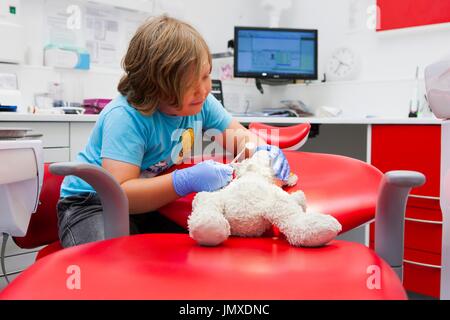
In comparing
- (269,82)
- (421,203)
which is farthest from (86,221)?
(269,82)

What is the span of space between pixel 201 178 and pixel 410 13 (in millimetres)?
2192

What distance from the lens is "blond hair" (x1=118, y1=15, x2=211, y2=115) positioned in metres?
0.99

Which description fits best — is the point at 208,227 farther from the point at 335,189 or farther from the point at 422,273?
the point at 422,273

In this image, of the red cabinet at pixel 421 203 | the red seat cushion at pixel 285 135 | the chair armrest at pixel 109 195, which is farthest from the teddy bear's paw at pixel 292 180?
the red cabinet at pixel 421 203

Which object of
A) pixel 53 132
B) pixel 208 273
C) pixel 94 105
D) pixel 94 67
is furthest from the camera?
pixel 94 67

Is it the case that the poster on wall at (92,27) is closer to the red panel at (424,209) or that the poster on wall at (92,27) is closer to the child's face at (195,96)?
the child's face at (195,96)

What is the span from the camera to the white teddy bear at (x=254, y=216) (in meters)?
0.76

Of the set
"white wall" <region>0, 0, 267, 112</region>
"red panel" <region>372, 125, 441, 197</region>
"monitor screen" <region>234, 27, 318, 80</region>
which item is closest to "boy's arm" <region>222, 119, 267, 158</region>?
"red panel" <region>372, 125, 441, 197</region>

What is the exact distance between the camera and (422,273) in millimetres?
2010

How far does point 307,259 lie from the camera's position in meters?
0.72

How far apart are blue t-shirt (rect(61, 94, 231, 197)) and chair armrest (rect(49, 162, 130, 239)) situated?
0.18 metres

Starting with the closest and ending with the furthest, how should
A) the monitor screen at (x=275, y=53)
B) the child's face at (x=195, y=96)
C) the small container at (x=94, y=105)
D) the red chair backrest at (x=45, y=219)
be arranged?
the child's face at (x=195, y=96) < the red chair backrest at (x=45, y=219) < the small container at (x=94, y=105) < the monitor screen at (x=275, y=53)

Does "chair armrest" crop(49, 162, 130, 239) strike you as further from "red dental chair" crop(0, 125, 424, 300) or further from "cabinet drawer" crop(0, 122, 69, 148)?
"cabinet drawer" crop(0, 122, 69, 148)

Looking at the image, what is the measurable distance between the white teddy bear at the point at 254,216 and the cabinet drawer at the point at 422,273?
4.31 ft
